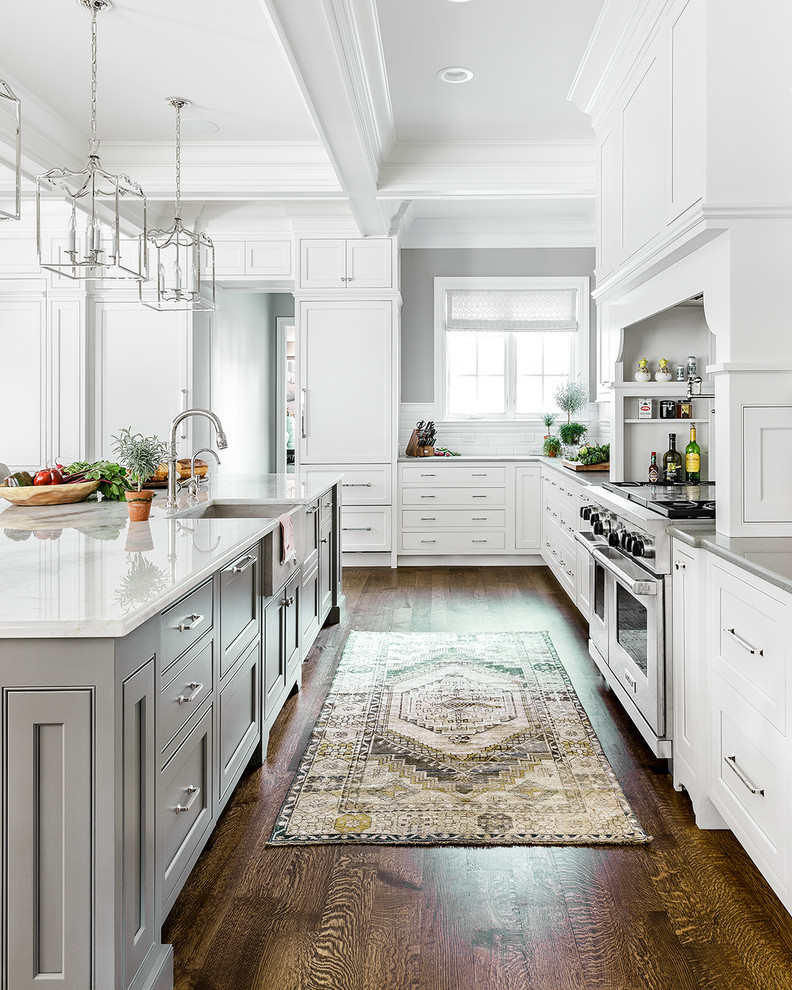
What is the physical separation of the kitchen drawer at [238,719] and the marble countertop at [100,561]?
40 cm

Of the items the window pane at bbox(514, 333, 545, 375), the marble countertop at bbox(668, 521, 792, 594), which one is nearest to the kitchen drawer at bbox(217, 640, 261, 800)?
the marble countertop at bbox(668, 521, 792, 594)

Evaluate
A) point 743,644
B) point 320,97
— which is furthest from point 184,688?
point 320,97

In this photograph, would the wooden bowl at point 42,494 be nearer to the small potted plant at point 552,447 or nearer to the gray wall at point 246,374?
the gray wall at point 246,374

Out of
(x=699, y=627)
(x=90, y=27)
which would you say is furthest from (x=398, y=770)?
(x=90, y=27)

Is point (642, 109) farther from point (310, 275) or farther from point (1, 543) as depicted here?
point (310, 275)

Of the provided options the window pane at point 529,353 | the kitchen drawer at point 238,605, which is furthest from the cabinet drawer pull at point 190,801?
the window pane at point 529,353

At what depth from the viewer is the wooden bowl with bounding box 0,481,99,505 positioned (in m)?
2.93

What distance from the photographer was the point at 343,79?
331 cm

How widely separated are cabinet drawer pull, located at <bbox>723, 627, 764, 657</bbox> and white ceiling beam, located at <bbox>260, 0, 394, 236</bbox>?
8.18ft

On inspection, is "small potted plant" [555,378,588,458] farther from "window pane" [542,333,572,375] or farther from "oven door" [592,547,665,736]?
"oven door" [592,547,665,736]

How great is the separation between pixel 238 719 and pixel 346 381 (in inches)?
170

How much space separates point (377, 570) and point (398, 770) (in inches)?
147

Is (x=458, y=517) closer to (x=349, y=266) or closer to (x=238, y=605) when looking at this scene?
(x=349, y=266)

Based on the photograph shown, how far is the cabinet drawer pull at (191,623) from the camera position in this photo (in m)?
1.74
